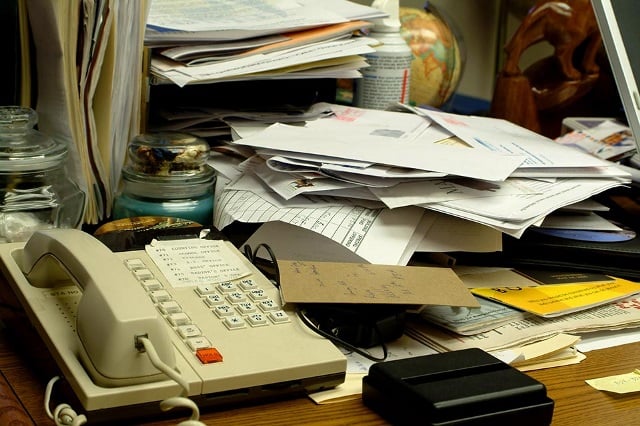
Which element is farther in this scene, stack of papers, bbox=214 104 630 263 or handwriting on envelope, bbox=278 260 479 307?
stack of papers, bbox=214 104 630 263

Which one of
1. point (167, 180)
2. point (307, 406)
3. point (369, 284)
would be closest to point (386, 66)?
point (167, 180)

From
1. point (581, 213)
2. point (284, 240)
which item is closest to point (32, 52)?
point (284, 240)

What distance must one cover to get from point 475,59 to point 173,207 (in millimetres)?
1039

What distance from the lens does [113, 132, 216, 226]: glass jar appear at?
33.9 inches

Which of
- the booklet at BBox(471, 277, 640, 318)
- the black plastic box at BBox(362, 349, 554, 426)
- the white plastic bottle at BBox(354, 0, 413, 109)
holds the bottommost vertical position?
the booklet at BBox(471, 277, 640, 318)

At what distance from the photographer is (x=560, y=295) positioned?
793mm

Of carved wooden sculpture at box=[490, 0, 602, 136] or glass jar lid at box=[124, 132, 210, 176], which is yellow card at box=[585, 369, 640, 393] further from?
carved wooden sculpture at box=[490, 0, 602, 136]

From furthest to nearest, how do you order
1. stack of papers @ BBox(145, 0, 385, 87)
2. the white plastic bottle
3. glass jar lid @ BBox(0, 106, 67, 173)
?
the white plastic bottle → stack of papers @ BBox(145, 0, 385, 87) → glass jar lid @ BBox(0, 106, 67, 173)

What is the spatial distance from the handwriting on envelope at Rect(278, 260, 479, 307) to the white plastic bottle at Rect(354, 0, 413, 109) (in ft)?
1.60

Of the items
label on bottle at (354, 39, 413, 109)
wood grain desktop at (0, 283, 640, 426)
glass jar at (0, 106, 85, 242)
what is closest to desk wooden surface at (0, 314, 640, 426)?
wood grain desktop at (0, 283, 640, 426)

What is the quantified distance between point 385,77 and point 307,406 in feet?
A: 2.20

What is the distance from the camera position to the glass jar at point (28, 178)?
0.75 metres

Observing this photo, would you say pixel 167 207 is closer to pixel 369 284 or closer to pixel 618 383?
pixel 369 284

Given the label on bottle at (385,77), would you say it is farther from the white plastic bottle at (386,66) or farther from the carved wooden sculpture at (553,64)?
the carved wooden sculpture at (553,64)
